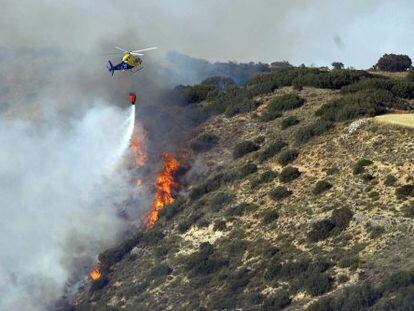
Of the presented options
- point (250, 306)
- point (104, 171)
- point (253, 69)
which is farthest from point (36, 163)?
point (253, 69)

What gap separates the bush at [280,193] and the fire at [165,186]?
47.6 feet

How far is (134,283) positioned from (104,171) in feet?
84.7

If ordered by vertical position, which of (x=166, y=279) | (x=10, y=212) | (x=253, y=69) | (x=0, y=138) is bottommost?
(x=166, y=279)

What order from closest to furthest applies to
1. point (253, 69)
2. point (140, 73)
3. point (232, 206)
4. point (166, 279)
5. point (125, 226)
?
point (166, 279) < point (232, 206) < point (125, 226) < point (140, 73) < point (253, 69)

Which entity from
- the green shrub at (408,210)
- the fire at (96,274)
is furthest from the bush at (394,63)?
the green shrub at (408,210)

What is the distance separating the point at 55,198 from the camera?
10838 centimetres

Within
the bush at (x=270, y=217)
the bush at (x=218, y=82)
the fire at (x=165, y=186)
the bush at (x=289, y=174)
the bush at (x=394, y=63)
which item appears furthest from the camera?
the bush at (x=218, y=82)

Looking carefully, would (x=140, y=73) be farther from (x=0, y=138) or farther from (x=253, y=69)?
(x=253, y=69)

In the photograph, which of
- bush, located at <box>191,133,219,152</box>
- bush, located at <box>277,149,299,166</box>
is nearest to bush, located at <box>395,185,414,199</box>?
bush, located at <box>277,149,299,166</box>

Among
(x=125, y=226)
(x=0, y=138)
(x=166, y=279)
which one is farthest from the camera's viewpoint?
(x=0, y=138)

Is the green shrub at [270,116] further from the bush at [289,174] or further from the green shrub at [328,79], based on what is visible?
the bush at [289,174]

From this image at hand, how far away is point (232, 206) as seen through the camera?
91.5 m

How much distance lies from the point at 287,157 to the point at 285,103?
49.3 feet

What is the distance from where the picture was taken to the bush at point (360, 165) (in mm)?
86688
